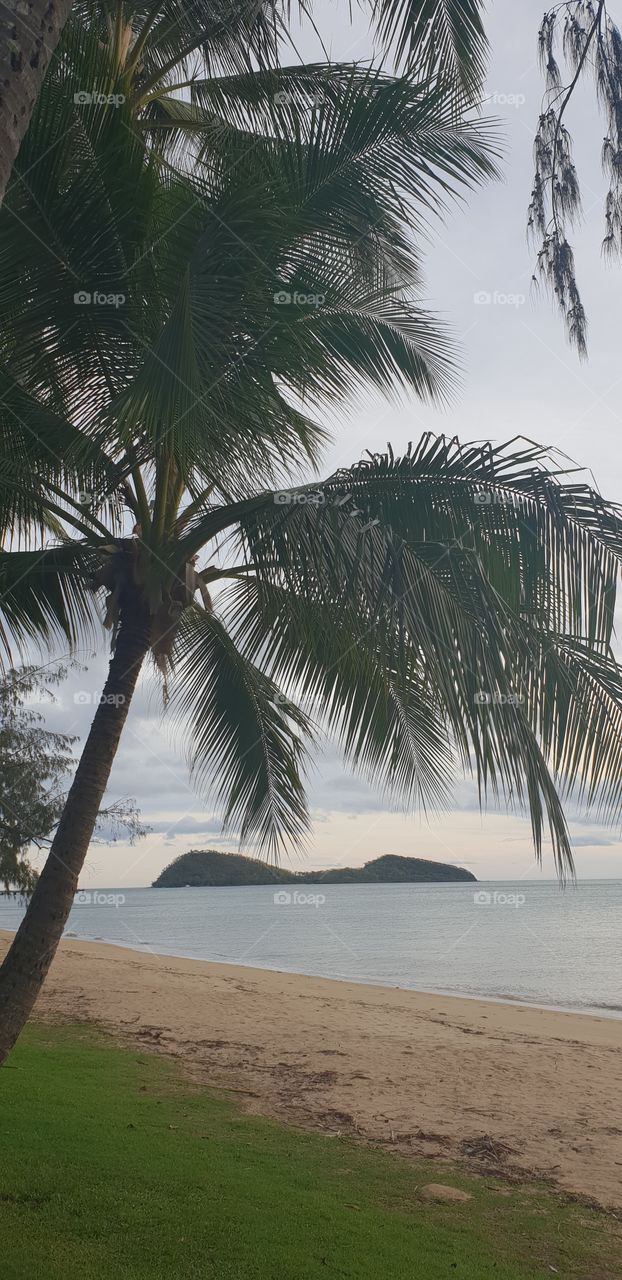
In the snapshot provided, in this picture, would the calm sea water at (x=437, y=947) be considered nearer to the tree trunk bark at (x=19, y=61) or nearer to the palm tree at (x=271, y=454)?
the palm tree at (x=271, y=454)

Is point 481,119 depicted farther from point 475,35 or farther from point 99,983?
point 99,983

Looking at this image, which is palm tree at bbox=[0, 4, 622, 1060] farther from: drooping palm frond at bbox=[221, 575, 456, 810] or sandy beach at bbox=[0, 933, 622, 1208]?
sandy beach at bbox=[0, 933, 622, 1208]

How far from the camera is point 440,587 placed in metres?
4.26

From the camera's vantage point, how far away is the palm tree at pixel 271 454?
4293mm

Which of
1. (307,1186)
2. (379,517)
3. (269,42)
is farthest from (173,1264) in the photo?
(269,42)

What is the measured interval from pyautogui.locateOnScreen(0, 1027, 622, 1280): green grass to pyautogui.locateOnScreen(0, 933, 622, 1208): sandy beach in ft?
2.59

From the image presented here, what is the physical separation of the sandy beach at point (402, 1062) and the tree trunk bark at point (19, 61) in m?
6.04

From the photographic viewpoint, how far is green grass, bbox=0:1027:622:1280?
408cm

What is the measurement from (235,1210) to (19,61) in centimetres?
489

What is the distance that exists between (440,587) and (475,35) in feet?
10.00

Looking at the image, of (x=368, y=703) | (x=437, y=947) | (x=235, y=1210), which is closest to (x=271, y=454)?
(x=368, y=703)

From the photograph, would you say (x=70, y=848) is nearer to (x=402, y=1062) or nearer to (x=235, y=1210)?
(x=235, y=1210)

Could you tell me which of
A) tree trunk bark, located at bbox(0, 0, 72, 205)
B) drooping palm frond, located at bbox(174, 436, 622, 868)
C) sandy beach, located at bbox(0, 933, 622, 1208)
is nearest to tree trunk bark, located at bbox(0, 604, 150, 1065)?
drooping palm frond, located at bbox(174, 436, 622, 868)

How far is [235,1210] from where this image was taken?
468 cm
